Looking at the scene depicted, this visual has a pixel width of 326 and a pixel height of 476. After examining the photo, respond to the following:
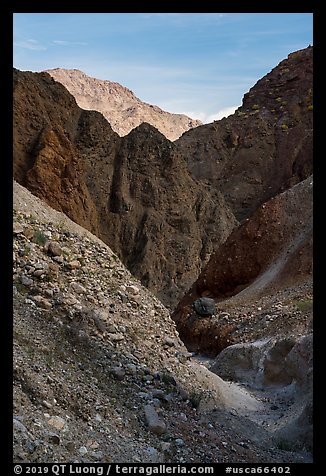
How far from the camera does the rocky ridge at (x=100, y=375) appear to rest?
17.2 ft

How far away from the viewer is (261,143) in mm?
45562

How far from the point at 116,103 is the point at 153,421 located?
9115 cm

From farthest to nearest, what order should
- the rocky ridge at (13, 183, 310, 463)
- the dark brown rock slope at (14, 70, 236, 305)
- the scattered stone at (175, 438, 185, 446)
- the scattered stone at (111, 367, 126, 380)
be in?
the dark brown rock slope at (14, 70, 236, 305)
the scattered stone at (111, 367, 126, 380)
the scattered stone at (175, 438, 185, 446)
the rocky ridge at (13, 183, 310, 463)

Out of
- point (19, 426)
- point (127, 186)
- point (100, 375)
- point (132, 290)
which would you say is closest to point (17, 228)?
point (132, 290)

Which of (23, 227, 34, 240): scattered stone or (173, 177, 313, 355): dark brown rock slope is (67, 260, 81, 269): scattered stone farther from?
(173, 177, 313, 355): dark brown rock slope

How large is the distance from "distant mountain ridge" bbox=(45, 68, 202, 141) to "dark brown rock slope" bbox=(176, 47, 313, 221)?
125ft

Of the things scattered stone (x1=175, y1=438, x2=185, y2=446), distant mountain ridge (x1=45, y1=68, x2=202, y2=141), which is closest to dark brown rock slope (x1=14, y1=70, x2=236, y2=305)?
scattered stone (x1=175, y1=438, x2=185, y2=446)

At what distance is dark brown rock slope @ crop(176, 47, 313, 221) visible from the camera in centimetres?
4184

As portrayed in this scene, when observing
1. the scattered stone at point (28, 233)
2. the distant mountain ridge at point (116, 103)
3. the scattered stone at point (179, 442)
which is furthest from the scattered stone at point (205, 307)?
the distant mountain ridge at point (116, 103)

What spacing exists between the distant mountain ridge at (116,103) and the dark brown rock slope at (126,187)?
2277 inches

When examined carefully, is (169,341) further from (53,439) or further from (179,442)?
(53,439)

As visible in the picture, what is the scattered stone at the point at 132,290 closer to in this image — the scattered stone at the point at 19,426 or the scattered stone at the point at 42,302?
the scattered stone at the point at 42,302
